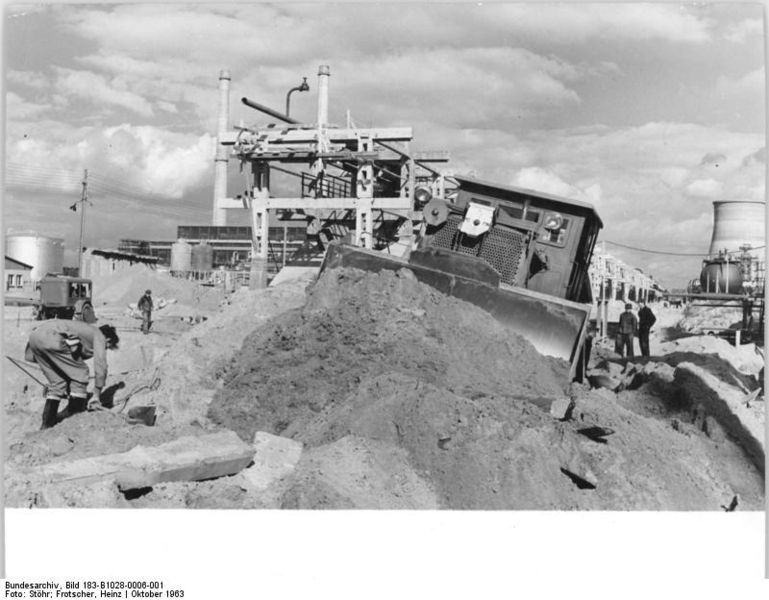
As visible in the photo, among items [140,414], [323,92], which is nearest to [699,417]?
[140,414]

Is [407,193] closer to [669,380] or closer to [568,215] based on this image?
[568,215]

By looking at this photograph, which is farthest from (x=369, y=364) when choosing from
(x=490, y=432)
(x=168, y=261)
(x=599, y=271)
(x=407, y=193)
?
(x=168, y=261)

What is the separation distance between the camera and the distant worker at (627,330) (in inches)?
634

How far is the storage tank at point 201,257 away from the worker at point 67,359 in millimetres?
38148

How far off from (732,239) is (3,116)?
2585 centimetres

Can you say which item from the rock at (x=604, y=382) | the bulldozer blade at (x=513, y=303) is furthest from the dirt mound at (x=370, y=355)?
the rock at (x=604, y=382)

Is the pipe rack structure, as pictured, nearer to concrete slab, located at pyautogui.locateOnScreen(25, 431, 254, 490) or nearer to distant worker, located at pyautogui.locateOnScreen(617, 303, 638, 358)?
distant worker, located at pyautogui.locateOnScreen(617, 303, 638, 358)

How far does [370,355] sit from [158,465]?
274cm

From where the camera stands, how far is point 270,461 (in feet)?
19.1

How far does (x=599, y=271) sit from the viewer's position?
984 inches

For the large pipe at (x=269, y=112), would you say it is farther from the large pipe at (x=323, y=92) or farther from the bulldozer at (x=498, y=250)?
the bulldozer at (x=498, y=250)

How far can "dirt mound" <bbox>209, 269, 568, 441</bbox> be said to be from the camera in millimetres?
7223

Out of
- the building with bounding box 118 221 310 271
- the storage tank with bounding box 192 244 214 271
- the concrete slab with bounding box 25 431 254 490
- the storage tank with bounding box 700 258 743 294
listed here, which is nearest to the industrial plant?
the concrete slab with bounding box 25 431 254 490

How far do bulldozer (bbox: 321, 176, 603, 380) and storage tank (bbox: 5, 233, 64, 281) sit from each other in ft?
93.6
